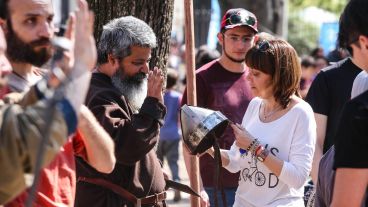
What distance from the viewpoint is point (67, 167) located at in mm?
3408

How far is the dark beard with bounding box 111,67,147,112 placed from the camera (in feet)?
14.4

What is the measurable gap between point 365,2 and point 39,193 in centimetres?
142

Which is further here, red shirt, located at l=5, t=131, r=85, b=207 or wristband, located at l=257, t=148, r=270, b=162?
wristband, located at l=257, t=148, r=270, b=162

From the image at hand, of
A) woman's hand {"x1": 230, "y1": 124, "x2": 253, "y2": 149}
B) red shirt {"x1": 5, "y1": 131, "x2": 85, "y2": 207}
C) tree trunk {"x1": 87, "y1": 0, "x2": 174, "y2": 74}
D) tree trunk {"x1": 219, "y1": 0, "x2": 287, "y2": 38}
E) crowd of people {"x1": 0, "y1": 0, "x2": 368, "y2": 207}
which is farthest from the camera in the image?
tree trunk {"x1": 219, "y1": 0, "x2": 287, "y2": 38}

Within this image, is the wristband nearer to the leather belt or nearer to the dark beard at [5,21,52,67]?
the leather belt

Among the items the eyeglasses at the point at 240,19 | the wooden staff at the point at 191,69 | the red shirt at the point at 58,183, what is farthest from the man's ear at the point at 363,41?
the eyeglasses at the point at 240,19

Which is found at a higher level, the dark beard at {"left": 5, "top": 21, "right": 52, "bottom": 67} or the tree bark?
the dark beard at {"left": 5, "top": 21, "right": 52, "bottom": 67}

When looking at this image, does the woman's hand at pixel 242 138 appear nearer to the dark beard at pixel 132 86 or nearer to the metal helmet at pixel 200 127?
the metal helmet at pixel 200 127

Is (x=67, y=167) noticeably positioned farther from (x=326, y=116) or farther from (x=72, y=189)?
(x=326, y=116)

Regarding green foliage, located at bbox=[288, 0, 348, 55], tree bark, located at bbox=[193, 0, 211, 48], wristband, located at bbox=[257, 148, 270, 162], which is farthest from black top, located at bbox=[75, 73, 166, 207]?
green foliage, located at bbox=[288, 0, 348, 55]

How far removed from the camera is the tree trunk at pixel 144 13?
17.5 feet

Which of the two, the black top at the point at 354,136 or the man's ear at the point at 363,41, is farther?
the man's ear at the point at 363,41

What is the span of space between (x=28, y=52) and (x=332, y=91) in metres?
2.45

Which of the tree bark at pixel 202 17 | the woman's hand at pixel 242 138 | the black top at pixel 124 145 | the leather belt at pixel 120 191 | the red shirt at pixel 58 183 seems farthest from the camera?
the tree bark at pixel 202 17
